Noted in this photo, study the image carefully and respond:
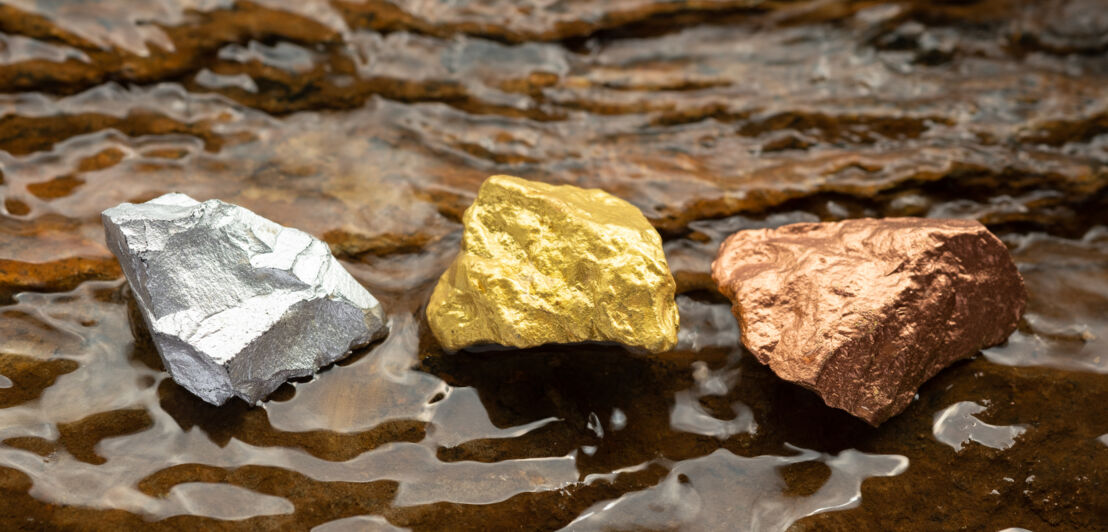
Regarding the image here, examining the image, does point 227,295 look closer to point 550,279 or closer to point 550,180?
point 550,279

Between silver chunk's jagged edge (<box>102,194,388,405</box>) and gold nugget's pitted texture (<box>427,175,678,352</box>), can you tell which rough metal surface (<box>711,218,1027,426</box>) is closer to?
gold nugget's pitted texture (<box>427,175,678,352</box>)

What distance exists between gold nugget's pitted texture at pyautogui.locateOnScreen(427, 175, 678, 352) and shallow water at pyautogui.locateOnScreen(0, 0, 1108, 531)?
200 mm

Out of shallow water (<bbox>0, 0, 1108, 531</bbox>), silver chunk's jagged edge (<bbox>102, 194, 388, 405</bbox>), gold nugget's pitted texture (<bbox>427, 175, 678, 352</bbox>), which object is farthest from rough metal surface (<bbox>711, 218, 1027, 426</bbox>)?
silver chunk's jagged edge (<bbox>102, 194, 388, 405</bbox>)

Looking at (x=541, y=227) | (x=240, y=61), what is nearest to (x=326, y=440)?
(x=541, y=227)

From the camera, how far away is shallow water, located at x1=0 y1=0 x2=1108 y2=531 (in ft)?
6.08

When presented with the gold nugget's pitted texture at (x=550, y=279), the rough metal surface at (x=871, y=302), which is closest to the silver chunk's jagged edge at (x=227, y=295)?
the gold nugget's pitted texture at (x=550, y=279)

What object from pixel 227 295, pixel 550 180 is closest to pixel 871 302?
pixel 550 180

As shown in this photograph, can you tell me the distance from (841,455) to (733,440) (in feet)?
0.89

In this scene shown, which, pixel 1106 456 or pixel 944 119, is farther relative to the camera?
pixel 944 119

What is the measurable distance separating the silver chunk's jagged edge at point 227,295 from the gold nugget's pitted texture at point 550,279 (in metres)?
0.30

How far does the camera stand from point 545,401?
200 cm

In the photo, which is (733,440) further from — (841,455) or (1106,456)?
(1106,456)

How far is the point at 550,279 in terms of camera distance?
190 centimetres

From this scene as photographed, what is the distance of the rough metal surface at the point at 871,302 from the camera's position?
1875 mm
